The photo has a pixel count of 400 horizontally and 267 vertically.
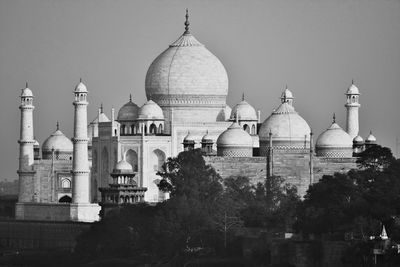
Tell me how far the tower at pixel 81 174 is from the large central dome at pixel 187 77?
4.12 m

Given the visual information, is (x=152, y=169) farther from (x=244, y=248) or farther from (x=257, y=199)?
(x=244, y=248)

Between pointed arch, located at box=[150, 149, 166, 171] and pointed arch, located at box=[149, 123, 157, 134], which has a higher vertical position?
pointed arch, located at box=[149, 123, 157, 134]

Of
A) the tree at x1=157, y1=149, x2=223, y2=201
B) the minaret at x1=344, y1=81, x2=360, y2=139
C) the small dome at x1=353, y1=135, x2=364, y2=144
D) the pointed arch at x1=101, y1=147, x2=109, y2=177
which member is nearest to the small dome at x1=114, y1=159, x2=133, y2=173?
the pointed arch at x1=101, y1=147, x2=109, y2=177

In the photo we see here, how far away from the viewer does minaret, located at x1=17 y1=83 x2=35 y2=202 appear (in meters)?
112

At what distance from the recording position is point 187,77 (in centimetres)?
10900

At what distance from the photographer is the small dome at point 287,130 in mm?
105000

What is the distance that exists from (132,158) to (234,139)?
6.28 m

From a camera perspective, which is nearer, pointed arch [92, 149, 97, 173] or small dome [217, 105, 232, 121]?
small dome [217, 105, 232, 121]

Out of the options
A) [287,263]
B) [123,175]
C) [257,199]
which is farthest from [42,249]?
[287,263]

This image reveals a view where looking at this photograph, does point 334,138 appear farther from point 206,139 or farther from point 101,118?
point 101,118

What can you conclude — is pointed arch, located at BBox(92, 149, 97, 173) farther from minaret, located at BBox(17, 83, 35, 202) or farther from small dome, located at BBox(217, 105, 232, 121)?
small dome, located at BBox(217, 105, 232, 121)

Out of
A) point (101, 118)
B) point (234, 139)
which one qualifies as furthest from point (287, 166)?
point (101, 118)

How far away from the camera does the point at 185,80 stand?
109 m

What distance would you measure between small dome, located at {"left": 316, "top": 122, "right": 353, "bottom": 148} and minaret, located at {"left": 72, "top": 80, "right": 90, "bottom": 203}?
10617 millimetres
